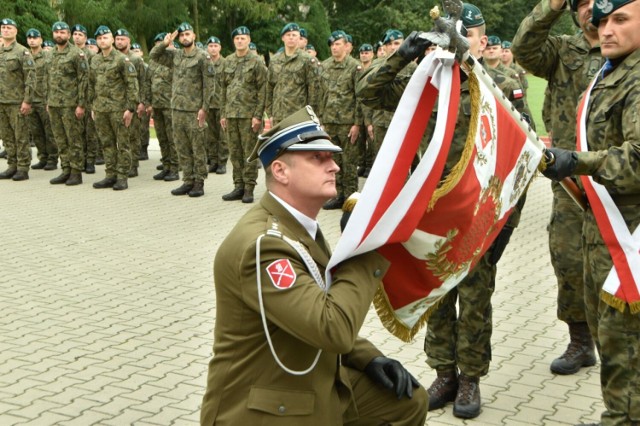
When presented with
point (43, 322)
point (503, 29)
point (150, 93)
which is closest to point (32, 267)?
point (43, 322)

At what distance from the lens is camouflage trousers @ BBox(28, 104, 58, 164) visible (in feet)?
50.9

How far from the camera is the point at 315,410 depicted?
10.4 ft

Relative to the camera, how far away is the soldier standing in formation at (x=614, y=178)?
150 inches

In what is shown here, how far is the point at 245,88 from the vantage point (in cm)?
1243

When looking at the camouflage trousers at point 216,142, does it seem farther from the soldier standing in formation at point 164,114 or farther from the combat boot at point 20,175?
the combat boot at point 20,175

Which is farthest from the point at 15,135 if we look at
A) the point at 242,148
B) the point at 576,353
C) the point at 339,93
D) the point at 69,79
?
the point at 576,353

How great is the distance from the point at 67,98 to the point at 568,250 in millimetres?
10017

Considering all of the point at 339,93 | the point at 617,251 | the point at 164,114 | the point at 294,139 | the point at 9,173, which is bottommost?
the point at 9,173

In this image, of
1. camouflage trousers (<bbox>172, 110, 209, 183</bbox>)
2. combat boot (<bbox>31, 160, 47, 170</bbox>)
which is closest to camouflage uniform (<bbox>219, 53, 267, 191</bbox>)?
camouflage trousers (<bbox>172, 110, 209, 183</bbox>)

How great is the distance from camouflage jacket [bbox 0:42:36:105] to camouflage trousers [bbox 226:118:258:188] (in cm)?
362

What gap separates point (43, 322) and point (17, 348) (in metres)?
0.63

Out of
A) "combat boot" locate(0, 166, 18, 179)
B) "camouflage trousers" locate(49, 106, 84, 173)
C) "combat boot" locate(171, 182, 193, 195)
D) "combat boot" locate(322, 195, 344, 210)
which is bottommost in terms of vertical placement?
"combat boot" locate(0, 166, 18, 179)

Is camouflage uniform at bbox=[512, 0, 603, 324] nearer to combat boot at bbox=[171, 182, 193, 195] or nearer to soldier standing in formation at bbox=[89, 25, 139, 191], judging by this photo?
combat boot at bbox=[171, 182, 193, 195]

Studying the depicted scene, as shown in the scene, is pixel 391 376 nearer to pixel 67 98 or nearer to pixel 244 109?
pixel 244 109
